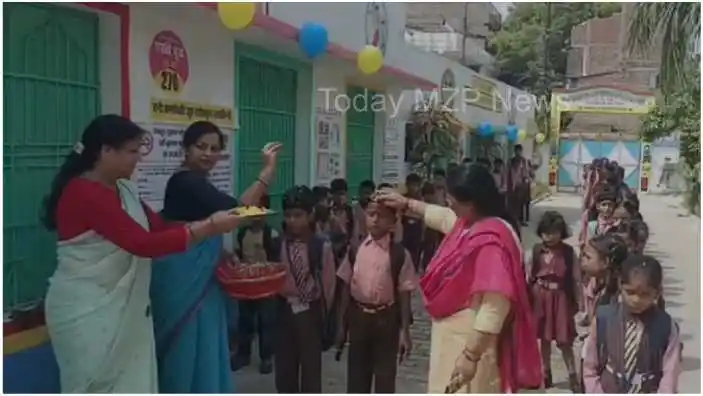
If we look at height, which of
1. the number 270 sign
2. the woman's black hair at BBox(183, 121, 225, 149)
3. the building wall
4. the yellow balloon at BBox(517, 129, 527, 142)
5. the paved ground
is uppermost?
the building wall

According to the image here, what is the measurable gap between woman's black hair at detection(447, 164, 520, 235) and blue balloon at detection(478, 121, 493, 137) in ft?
47.9

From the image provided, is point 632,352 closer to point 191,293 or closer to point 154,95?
point 191,293

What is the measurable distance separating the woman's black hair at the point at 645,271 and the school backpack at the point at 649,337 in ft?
0.32

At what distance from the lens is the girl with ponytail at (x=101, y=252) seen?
3.06 metres

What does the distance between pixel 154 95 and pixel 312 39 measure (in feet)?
5.82

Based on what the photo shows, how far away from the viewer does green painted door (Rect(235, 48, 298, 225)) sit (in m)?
6.34

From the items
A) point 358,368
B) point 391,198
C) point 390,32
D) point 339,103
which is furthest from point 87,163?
point 390,32

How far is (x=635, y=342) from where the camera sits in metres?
3.13

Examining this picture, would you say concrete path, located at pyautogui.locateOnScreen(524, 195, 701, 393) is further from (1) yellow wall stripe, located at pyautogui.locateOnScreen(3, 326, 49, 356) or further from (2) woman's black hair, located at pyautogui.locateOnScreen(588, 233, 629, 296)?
(1) yellow wall stripe, located at pyautogui.locateOnScreen(3, 326, 49, 356)

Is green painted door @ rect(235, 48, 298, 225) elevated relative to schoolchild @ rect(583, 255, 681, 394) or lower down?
elevated

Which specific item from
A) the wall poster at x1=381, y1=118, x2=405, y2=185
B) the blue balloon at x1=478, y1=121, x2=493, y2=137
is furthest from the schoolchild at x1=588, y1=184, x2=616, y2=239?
the blue balloon at x1=478, y1=121, x2=493, y2=137

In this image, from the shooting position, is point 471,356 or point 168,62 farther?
point 168,62

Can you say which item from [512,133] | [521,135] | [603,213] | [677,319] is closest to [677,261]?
[677,319]

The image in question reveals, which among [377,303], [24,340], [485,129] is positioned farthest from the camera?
[485,129]
